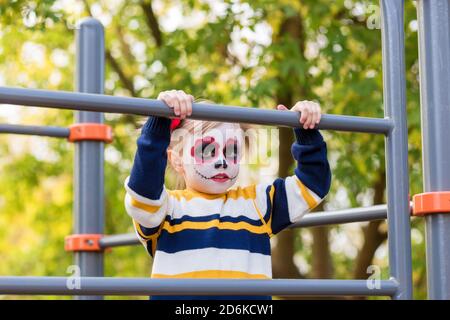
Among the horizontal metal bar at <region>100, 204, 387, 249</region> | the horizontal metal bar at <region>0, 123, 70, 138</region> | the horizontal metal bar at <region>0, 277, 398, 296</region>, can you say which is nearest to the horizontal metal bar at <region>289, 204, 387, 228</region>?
the horizontal metal bar at <region>100, 204, 387, 249</region>

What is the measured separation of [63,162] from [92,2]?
3.72 feet

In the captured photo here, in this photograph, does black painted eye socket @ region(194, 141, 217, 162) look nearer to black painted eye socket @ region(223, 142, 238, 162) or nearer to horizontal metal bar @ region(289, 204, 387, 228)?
black painted eye socket @ region(223, 142, 238, 162)

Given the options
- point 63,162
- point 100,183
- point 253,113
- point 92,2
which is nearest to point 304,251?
point 63,162

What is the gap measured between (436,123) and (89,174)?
1.39 m

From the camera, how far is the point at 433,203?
202 cm

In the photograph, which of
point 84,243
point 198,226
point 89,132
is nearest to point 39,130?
point 89,132

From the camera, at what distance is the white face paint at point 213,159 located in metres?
2.07

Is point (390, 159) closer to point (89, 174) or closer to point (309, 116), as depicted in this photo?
point (309, 116)

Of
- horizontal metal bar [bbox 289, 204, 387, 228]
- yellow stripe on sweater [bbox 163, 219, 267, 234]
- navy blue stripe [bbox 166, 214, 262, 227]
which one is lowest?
yellow stripe on sweater [bbox 163, 219, 267, 234]

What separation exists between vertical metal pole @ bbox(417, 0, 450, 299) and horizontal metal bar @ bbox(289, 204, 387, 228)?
0.26 m

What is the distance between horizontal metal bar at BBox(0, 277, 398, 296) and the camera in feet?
5.09

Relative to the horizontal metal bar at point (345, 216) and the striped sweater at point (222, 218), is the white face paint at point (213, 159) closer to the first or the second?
the striped sweater at point (222, 218)

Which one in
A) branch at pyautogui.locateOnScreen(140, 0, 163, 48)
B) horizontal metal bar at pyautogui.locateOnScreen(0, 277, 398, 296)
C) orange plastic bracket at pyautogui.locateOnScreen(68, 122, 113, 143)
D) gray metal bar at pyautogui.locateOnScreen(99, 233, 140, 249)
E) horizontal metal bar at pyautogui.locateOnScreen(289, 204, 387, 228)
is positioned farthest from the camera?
branch at pyautogui.locateOnScreen(140, 0, 163, 48)
